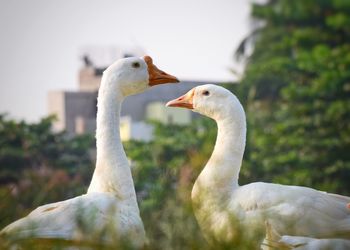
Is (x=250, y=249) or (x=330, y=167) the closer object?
(x=250, y=249)

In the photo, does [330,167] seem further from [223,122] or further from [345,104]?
[223,122]

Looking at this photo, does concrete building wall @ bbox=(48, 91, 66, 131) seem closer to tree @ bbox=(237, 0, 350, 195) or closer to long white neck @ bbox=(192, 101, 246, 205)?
tree @ bbox=(237, 0, 350, 195)

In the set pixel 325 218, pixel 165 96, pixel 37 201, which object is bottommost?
pixel 165 96

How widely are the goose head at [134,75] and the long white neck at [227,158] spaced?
0.62m

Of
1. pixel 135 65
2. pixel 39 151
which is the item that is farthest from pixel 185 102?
pixel 39 151

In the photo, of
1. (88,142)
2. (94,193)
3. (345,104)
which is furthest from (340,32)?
(94,193)

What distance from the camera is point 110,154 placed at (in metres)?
6.92

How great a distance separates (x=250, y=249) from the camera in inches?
159

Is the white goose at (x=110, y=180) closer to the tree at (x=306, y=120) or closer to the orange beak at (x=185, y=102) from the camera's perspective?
the orange beak at (x=185, y=102)

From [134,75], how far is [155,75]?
11.2 inches

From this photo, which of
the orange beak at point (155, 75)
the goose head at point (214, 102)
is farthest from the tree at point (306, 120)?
the orange beak at point (155, 75)

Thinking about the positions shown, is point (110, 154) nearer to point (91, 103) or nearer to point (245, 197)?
point (245, 197)

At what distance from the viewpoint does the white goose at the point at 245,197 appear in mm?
6773

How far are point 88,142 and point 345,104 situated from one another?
7.74 metres
